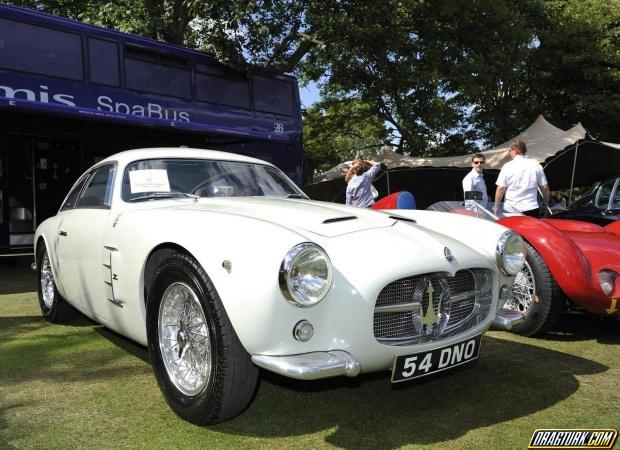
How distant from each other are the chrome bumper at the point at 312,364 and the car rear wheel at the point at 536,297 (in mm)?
1979

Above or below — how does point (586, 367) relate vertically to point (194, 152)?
below

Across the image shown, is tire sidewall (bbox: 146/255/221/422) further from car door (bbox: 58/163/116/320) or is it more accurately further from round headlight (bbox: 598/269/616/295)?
round headlight (bbox: 598/269/616/295)

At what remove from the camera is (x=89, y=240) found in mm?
3506

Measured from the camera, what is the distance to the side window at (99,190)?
11.8 ft

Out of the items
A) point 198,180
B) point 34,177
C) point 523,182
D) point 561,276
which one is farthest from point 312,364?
point 34,177

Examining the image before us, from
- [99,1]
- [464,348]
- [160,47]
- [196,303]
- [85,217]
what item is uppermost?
[99,1]

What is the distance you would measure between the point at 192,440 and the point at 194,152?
2.12m

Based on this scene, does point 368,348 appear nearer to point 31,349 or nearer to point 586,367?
point 586,367

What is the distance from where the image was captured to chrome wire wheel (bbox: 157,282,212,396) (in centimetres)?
254

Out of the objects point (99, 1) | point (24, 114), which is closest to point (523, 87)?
point (99, 1)

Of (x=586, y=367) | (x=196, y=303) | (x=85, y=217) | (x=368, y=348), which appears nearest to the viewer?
(x=368, y=348)

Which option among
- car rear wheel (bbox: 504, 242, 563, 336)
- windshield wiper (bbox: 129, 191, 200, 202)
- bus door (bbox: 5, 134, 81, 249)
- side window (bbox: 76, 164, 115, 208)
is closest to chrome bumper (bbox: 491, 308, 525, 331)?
car rear wheel (bbox: 504, 242, 563, 336)

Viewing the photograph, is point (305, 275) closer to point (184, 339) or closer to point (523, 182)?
point (184, 339)

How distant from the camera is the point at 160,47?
7.95 meters
